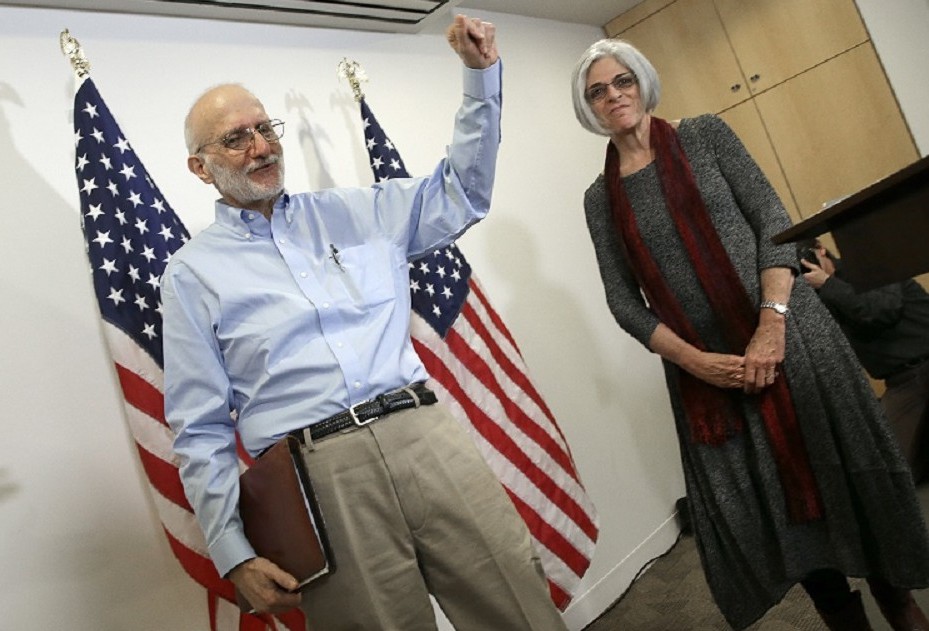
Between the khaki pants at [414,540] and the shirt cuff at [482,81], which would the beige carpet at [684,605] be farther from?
the shirt cuff at [482,81]

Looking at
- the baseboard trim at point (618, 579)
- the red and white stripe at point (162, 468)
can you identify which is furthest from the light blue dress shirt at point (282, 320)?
the baseboard trim at point (618, 579)

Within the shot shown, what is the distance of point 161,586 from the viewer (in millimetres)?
1647

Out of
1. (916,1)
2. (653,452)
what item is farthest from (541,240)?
(916,1)

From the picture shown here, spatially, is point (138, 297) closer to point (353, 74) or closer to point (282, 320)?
point (282, 320)

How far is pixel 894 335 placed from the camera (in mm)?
2498

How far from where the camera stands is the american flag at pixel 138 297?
1.64m

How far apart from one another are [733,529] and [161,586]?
4.33 feet

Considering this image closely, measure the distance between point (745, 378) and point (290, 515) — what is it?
98 cm

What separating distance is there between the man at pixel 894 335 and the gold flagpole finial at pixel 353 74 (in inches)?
63.1

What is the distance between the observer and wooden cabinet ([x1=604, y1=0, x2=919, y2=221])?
3.36m

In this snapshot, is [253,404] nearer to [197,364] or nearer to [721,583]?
[197,364]

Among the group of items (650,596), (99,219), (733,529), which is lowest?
(650,596)

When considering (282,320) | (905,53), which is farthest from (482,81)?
(905,53)

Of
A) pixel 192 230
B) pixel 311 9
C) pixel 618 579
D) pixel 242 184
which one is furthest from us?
pixel 618 579
